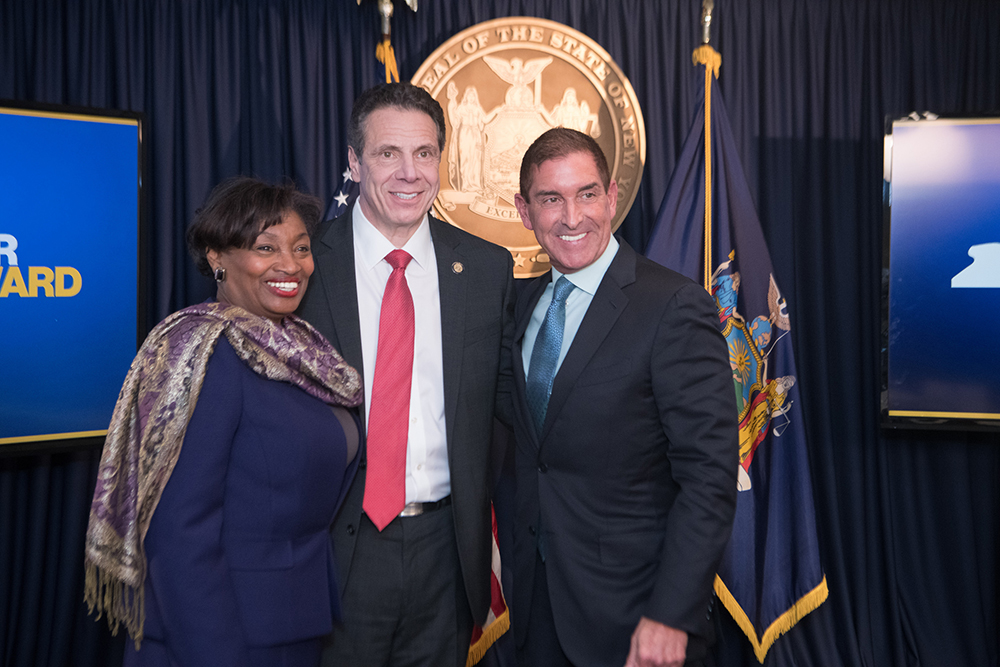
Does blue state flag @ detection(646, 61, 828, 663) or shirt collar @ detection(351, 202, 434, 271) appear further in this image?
blue state flag @ detection(646, 61, 828, 663)

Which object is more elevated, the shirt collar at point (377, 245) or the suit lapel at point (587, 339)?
the shirt collar at point (377, 245)

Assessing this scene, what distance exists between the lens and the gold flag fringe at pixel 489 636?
2650 millimetres

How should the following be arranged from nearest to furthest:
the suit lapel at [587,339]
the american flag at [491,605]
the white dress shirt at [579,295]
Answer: the suit lapel at [587,339] < the white dress shirt at [579,295] < the american flag at [491,605]

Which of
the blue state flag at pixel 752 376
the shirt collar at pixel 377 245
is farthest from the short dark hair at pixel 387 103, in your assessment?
the blue state flag at pixel 752 376

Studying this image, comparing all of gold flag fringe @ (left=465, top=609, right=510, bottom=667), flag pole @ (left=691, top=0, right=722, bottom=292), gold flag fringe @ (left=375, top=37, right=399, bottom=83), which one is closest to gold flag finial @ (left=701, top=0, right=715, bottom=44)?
flag pole @ (left=691, top=0, right=722, bottom=292)

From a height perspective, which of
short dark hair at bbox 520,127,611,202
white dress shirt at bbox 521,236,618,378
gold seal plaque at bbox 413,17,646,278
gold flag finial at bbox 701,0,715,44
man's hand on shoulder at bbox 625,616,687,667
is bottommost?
man's hand on shoulder at bbox 625,616,687,667

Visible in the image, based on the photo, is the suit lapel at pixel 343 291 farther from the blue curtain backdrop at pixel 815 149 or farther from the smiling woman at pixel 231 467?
the blue curtain backdrop at pixel 815 149

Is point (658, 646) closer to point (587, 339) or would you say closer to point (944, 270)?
point (587, 339)

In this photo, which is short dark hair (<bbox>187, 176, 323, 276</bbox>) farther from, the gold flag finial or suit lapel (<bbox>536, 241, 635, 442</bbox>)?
the gold flag finial

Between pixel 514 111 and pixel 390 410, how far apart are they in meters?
1.63

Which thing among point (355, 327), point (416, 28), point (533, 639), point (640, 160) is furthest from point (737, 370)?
point (416, 28)

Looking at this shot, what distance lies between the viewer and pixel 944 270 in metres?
2.73

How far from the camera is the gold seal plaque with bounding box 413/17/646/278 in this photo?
2.83m

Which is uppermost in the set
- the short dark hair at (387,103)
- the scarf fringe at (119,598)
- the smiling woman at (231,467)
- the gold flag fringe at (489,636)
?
the short dark hair at (387,103)
